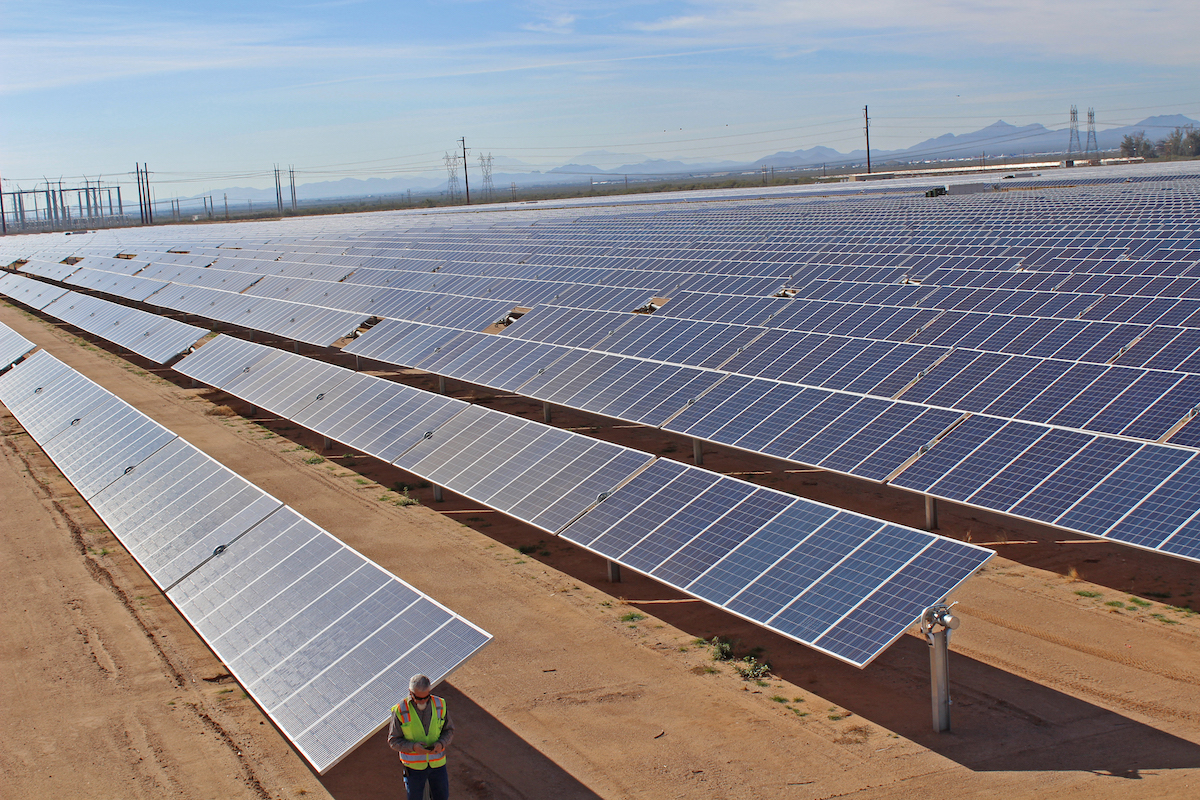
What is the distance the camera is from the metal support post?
974cm

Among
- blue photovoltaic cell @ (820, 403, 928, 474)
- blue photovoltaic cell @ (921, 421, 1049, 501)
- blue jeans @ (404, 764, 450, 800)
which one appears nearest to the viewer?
blue jeans @ (404, 764, 450, 800)

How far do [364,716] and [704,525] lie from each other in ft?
18.2

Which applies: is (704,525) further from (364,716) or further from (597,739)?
(364,716)

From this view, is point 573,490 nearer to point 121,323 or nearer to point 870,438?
point 870,438

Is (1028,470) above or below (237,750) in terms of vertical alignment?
above

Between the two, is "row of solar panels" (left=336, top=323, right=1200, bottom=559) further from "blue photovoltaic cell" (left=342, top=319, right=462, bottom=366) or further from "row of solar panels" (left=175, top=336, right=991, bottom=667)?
"blue photovoltaic cell" (left=342, top=319, right=462, bottom=366)

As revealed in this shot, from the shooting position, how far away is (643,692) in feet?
37.4

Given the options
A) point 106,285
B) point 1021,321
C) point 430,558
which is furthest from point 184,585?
point 106,285

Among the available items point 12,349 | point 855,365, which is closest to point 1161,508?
point 855,365

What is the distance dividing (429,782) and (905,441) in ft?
32.5

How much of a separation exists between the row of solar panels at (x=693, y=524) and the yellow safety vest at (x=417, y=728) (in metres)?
4.12

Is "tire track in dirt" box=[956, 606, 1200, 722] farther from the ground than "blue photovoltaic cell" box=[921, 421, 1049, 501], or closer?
closer

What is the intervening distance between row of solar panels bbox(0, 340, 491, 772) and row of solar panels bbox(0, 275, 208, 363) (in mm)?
15872

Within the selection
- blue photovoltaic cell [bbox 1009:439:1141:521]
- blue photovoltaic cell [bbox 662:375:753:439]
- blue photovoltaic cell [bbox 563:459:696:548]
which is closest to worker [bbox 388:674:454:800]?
blue photovoltaic cell [bbox 563:459:696:548]
